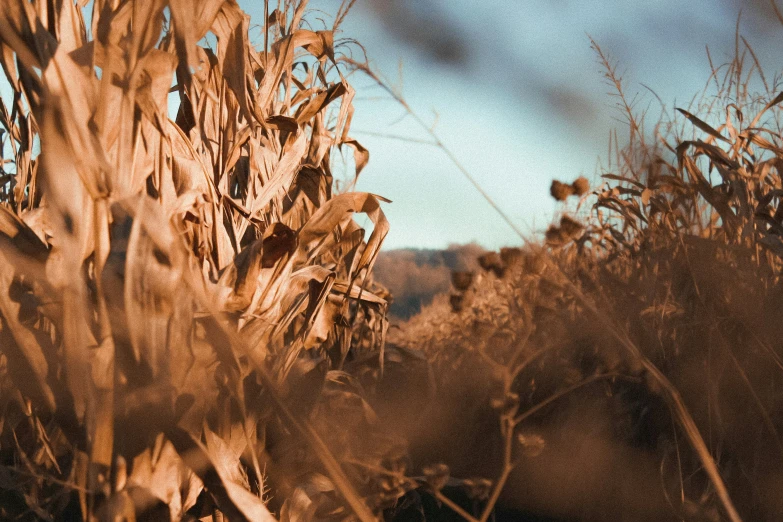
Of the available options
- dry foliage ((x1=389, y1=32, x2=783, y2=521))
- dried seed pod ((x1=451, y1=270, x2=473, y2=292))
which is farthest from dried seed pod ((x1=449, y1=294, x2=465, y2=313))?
dried seed pod ((x1=451, y1=270, x2=473, y2=292))

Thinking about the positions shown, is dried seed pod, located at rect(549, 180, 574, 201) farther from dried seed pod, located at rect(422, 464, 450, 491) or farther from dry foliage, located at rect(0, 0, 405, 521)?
dried seed pod, located at rect(422, 464, 450, 491)

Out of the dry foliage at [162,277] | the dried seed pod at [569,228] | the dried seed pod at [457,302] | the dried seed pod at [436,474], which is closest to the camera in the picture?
the dry foliage at [162,277]

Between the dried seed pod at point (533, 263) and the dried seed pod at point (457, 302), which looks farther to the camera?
the dried seed pod at point (457, 302)

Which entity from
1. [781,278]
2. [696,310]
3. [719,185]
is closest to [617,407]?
[696,310]

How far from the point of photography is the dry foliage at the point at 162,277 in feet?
2.85

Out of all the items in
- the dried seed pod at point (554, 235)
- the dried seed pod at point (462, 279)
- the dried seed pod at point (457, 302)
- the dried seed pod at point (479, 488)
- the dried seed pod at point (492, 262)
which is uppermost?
the dried seed pod at point (554, 235)

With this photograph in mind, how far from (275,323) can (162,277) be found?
334 millimetres

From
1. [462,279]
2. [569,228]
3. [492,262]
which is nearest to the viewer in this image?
[569,228]

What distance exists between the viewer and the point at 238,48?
3.95 feet

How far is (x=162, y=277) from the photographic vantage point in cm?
90

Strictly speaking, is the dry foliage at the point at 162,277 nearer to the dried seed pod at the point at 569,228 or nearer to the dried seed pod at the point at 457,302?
the dried seed pod at the point at 569,228

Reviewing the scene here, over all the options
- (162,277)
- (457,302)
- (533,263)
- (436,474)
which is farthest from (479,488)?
(457,302)

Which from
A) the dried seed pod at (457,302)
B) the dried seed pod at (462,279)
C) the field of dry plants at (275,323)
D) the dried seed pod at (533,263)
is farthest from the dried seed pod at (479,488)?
the dried seed pod at (457,302)

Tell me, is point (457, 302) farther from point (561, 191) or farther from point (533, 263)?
point (533, 263)
